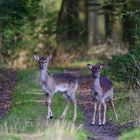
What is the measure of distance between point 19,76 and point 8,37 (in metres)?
4.17

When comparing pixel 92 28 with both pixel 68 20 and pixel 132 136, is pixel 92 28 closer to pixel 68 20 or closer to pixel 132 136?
pixel 68 20

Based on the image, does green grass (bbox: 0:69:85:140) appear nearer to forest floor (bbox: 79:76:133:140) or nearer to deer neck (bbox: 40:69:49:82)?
forest floor (bbox: 79:76:133:140)

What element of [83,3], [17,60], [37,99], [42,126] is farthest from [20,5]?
[83,3]

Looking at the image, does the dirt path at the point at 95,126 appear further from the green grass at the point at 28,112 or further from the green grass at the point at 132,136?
the green grass at the point at 132,136

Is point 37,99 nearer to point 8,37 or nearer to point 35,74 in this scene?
point 35,74

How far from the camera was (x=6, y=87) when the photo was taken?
27109 millimetres

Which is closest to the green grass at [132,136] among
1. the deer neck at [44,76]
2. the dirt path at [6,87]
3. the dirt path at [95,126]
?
the dirt path at [95,126]

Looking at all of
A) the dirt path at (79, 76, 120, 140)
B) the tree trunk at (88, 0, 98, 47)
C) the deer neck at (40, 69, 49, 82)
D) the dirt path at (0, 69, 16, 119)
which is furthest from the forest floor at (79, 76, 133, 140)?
the tree trunk at (88, 0, 98, 47)

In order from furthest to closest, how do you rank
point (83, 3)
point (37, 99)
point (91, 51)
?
point (83, 3)
point (91, 51)
point (37, 99)

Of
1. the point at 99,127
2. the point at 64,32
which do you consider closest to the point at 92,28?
the point at 64,32

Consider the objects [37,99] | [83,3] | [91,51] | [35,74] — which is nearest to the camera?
[37,99]

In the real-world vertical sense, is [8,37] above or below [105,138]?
above

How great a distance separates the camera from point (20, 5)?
90.7 ft

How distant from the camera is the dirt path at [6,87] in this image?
2178 centimetres
